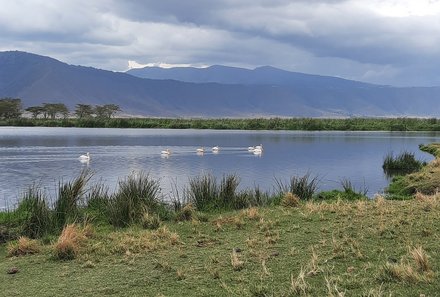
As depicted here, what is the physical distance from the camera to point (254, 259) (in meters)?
7.36

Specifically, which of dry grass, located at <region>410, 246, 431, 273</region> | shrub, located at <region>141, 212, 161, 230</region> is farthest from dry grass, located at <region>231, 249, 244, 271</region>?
shrub, located at <region>141, 212, 161, 230</region>

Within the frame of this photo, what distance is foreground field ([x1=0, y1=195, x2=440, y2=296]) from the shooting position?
5988 millimetres

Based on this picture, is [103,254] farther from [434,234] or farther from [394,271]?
[434,234]

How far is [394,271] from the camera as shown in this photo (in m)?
5.97

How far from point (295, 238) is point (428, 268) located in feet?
9.27

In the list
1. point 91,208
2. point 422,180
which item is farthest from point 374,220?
point 422,180

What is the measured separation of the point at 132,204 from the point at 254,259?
18.9ft

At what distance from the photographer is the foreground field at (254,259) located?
5988mm

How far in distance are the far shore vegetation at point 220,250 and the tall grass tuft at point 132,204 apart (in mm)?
33

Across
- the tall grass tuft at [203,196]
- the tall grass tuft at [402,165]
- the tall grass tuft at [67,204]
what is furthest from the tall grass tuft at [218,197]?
the tall grass tuft at [402,165]

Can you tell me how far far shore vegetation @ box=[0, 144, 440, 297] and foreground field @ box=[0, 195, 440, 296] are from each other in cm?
2

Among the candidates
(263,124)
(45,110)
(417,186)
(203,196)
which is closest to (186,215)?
(203,196)

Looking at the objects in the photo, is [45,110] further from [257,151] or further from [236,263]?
[236,263]

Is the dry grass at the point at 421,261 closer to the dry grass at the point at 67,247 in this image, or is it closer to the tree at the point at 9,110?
the dry grass at the point at 67,247
